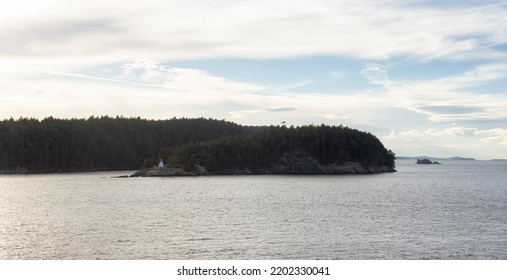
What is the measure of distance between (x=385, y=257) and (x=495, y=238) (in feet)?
51.7

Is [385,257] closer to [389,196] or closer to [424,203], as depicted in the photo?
[424,203]

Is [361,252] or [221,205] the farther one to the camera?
[221,205]

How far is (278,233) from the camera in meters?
61.5

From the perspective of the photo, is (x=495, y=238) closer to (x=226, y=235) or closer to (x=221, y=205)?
(x=226, y=235)

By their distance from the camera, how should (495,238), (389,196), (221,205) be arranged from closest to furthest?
1. (495,238)
2. (221,205)
3. (389,196)

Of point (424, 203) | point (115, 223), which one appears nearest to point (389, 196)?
point (424, 203)
